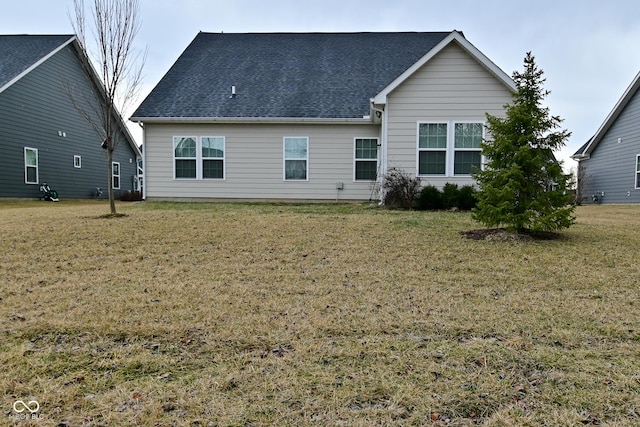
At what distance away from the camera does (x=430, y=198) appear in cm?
1134

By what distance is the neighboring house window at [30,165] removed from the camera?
17025mm

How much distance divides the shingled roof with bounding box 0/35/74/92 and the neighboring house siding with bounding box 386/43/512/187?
15.0m

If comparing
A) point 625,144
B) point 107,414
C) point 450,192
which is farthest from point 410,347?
point 625,144

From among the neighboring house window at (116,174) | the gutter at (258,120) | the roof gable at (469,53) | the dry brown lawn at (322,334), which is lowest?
the dry brown lawn at (322,334)

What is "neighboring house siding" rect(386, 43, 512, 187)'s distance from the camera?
37.4 ft

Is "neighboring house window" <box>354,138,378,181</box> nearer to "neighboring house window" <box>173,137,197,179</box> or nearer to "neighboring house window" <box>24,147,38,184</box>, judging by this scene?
"neighboring house window" <box>173,137,197,179</box>

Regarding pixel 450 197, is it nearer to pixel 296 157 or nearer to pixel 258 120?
pixel 296 157

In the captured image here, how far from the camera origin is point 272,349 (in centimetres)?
281

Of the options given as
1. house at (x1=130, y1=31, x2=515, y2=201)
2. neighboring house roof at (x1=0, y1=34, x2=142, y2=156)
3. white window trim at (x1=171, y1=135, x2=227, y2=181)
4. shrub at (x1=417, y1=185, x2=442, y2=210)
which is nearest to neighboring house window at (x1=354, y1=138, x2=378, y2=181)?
house at (x1=130, y1=31, x2=515, y2=201)

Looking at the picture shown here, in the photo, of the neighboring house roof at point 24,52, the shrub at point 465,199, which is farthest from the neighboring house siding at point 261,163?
the neighboring house roof at point 24,52

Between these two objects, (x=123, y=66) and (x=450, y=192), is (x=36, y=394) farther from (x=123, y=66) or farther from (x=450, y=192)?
(x=450, y=192)

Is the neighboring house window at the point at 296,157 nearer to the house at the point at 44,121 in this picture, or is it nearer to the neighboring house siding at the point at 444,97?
the neighboring house siding at the point at 444,97

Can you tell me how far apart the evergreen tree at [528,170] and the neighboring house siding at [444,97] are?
203 inches

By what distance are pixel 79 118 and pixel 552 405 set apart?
22922 mm
